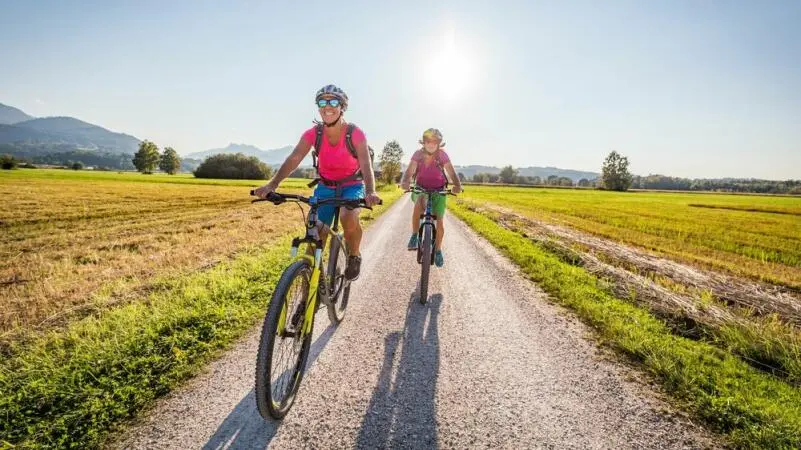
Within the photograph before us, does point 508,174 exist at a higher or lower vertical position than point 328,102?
higher

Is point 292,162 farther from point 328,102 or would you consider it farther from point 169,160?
point 169,160

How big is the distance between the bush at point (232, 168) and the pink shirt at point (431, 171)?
10674cm

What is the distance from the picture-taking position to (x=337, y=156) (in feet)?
14.7

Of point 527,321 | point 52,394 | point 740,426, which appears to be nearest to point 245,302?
point 52,394

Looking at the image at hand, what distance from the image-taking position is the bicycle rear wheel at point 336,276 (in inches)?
176

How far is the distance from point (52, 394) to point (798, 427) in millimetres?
6470

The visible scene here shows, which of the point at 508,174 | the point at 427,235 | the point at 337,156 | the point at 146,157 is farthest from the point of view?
the point at 508,174

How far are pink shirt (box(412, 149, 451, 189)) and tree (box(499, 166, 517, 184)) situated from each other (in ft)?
592

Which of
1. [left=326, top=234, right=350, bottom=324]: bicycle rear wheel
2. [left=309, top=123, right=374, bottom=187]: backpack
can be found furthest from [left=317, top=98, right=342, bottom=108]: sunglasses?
[left=326, top=234, right=350, bottom=324]: bicycle rear wheel

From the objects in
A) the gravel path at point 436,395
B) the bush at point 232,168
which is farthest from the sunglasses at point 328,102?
the bush at point 232,168

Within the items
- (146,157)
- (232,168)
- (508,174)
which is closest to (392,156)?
(232,168)

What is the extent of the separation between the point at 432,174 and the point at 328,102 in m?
3.39

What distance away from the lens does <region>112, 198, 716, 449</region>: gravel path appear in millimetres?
2896

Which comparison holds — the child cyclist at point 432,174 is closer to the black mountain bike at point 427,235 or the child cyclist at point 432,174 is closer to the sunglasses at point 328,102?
the black mountain bike at point 427,235
